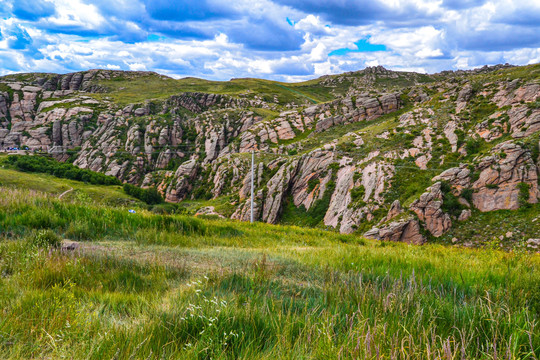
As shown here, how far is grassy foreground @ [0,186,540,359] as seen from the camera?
2.39 metres

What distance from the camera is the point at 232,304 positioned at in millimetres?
3229

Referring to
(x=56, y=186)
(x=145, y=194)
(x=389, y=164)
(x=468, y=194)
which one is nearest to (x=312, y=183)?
(x=389, y=164)

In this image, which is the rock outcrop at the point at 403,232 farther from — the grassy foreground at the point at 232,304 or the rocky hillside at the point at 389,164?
the grassy foreground at the point at 232,304

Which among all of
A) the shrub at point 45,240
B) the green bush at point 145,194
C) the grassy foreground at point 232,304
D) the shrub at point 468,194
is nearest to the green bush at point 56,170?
the green bush at point 145,194

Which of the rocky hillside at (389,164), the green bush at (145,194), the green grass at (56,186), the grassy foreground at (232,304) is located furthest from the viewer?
the green bush at (145,194)

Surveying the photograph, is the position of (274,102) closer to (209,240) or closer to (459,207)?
(459,207)

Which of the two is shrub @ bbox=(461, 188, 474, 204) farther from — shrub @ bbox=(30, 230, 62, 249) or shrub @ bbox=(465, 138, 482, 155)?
shrub @ bbox=(30, 230, 62, 249)

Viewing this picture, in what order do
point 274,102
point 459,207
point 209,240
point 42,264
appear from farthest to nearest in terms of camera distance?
point 274,102 < point 459,207 < point 209,240 < point 42,264

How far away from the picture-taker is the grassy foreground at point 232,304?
2.39 metres

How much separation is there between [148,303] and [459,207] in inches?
1763

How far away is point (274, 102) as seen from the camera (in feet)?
599

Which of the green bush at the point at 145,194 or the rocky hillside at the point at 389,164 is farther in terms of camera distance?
the green bush at the point at 145,194

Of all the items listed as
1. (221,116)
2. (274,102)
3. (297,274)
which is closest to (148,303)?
(297,274)

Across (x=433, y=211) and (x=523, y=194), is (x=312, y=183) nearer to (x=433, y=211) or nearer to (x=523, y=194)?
(x=433, y=211)
